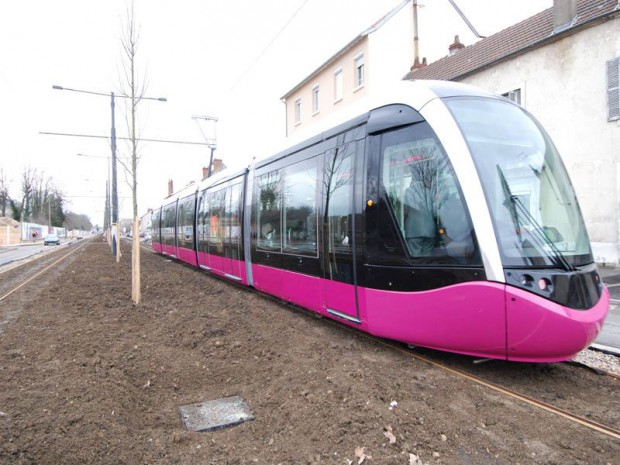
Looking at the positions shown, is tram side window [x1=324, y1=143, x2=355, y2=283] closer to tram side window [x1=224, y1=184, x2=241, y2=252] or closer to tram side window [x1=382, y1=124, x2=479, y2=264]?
tram side window [x1=382, y1=124, x2=479, y2=264]

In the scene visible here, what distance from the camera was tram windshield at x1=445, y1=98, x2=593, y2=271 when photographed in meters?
4.01

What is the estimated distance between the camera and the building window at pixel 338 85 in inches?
977

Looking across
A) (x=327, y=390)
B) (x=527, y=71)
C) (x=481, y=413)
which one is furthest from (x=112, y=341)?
(x=527, y=71)

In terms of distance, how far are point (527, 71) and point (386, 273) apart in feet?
42.0

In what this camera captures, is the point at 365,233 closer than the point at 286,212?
Yes

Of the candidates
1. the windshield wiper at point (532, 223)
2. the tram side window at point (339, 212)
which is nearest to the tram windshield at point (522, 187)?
the windshield wiper at point (532, 223)

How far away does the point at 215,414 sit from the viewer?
3592 millimetres

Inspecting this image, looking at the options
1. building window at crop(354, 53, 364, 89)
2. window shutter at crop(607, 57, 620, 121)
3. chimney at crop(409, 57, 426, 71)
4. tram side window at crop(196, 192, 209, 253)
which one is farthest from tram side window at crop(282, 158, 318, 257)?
chimney at crop(409, 57, 426, 71)

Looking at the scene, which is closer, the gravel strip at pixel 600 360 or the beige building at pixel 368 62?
the gravel strip at pixel 600 360

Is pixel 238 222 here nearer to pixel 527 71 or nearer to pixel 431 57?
pixel 527 71

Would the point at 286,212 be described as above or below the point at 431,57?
below

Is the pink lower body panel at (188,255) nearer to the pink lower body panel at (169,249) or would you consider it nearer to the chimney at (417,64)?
the pink lower body panel at (169,249)

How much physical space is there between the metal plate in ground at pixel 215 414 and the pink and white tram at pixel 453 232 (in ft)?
6.59

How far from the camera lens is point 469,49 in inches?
729
